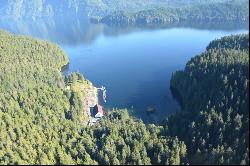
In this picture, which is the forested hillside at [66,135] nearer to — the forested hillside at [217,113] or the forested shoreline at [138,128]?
the forested shoreline at [138,128]

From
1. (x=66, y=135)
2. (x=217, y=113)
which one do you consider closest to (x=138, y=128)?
(x=66, y=135)

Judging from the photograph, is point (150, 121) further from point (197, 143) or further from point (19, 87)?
point (19, 87)

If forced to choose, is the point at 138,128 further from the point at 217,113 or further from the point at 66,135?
the point at 217,113

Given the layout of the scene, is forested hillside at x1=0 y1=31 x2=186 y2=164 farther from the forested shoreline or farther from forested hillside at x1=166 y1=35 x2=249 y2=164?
forested hillside at x1=166 y1=35 x2=249 y2=164

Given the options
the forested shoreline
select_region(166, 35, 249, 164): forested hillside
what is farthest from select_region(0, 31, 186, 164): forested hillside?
select_region(166, 35, 249, 164): forested hillside

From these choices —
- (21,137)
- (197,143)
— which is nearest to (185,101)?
(197,143)

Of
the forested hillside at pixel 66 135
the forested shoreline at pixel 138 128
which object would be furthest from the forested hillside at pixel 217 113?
the forested hillside at pixel 66 135

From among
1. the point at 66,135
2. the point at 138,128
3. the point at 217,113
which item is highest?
the point at 217,113
